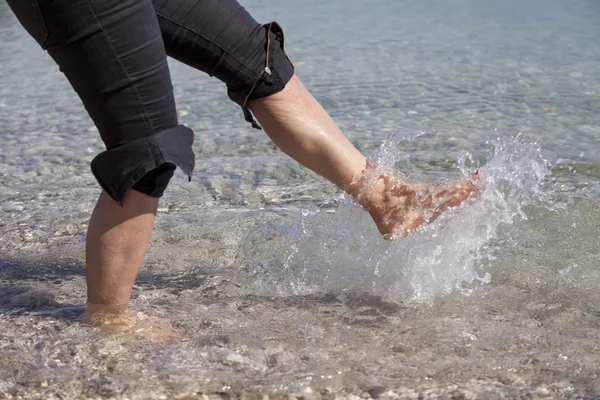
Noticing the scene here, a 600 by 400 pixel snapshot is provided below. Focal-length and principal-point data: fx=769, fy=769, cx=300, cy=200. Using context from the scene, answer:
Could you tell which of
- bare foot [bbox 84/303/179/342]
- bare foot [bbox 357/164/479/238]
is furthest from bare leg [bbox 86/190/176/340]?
bare foot [bbox 357/164/479/238]

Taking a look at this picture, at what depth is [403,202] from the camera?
8.07 feet

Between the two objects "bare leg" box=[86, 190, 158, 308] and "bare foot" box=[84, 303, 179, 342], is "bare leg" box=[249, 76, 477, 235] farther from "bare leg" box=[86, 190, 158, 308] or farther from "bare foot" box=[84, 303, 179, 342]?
"bare foot" box=[84, 303, 179, 342]

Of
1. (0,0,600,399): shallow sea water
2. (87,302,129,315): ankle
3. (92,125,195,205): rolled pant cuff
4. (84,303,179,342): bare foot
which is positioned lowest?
(0,0,600,399): shallow sea water

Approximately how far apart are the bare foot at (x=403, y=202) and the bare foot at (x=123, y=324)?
2.42 ft

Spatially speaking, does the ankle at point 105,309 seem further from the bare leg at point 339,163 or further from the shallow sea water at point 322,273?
the bare leg at point 339,163

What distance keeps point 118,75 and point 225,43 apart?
0.46 meters

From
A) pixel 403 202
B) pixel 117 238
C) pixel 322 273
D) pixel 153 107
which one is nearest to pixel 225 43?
pixel 153 107

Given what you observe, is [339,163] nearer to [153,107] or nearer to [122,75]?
[153,107]

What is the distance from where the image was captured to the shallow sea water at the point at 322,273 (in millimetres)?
1884

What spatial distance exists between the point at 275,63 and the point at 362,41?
20.6ft

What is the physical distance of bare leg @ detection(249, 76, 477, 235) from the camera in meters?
2.35

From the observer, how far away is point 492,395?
5.76ft

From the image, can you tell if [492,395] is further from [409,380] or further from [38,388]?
[38,388]

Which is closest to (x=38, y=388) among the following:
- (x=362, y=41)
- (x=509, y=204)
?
(x=509, y=204)
